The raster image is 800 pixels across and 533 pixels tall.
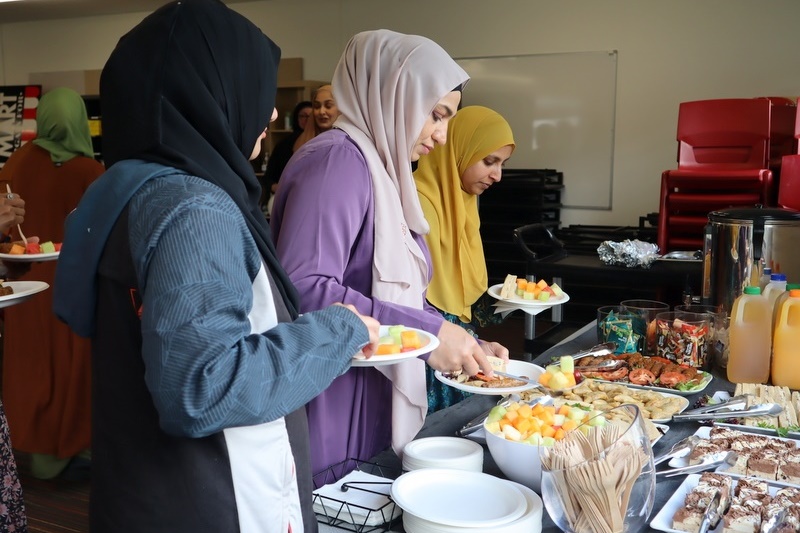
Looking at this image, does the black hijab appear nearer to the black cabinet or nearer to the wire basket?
the wire basket

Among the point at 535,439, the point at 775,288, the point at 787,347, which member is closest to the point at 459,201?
the point at 775,288

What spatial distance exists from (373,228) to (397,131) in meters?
0.27

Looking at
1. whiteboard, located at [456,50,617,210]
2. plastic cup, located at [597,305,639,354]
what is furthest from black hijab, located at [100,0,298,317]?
whiteboard, located at [456,50,617,210]

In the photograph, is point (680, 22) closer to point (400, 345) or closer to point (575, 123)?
point (575, 123)

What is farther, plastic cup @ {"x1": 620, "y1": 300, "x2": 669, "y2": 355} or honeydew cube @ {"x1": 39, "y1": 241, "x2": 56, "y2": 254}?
honeydew cube @ {"x1": 39, "y1": 241, "x2": 56, "y2": 254}

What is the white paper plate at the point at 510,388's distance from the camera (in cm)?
146

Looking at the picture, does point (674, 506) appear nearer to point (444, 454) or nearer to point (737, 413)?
point (444, 454)

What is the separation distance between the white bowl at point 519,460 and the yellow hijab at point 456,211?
130 centimetres

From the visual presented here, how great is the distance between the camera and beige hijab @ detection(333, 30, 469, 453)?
5.24 ft

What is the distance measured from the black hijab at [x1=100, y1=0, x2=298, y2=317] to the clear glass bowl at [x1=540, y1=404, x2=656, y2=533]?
0.46 m

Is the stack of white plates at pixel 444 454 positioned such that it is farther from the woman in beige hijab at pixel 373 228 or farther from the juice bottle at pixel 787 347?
the juice bottle at pixel 787 347

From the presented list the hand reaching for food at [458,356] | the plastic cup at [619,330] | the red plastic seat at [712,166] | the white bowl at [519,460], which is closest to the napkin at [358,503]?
the white bowl at [519,460]

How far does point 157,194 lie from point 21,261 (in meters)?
2.19

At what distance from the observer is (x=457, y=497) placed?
112cm
